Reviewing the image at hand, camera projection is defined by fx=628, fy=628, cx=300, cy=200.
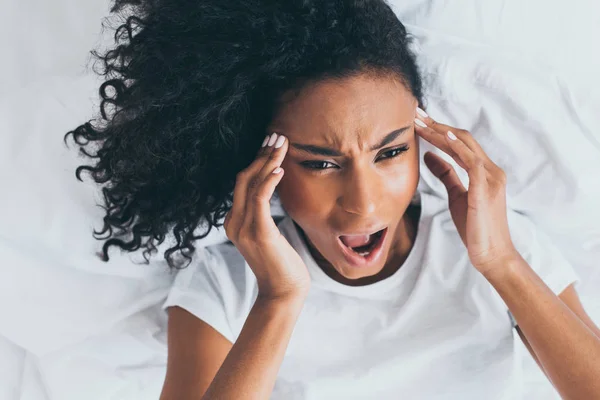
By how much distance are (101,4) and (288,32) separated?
21.0 inches

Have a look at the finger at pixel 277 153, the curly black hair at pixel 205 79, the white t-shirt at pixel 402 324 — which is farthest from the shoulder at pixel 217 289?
the finger at pixel 277 153

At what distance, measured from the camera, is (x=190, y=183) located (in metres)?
1.08

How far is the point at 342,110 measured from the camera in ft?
2.93

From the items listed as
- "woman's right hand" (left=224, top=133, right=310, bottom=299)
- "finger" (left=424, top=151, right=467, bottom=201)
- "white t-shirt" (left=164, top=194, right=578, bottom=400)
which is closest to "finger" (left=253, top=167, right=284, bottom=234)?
"woman's right hand" (left=224, top=133, right=310, bottom=299)

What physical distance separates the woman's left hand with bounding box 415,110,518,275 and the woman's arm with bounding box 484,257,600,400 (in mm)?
27

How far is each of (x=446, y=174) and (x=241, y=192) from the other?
15.0 inches

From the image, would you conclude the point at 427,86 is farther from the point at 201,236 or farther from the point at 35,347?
the point at 35,347

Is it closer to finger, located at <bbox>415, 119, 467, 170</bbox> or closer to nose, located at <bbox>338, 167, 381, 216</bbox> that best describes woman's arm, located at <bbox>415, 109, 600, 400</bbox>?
finger, located at <bbox>415, 119, 467, 170</bbox>

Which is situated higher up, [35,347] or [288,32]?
[288,32]

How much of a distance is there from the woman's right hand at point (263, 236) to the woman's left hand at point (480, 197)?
0.26 meters

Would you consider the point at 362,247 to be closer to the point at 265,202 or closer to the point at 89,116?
the point at 265,202

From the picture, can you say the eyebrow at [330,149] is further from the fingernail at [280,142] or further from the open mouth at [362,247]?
the open mouth at [362,247]

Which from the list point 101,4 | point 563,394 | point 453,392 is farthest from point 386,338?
point 101,4

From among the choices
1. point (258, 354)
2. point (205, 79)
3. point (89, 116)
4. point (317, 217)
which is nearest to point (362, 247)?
point (317, 217)
